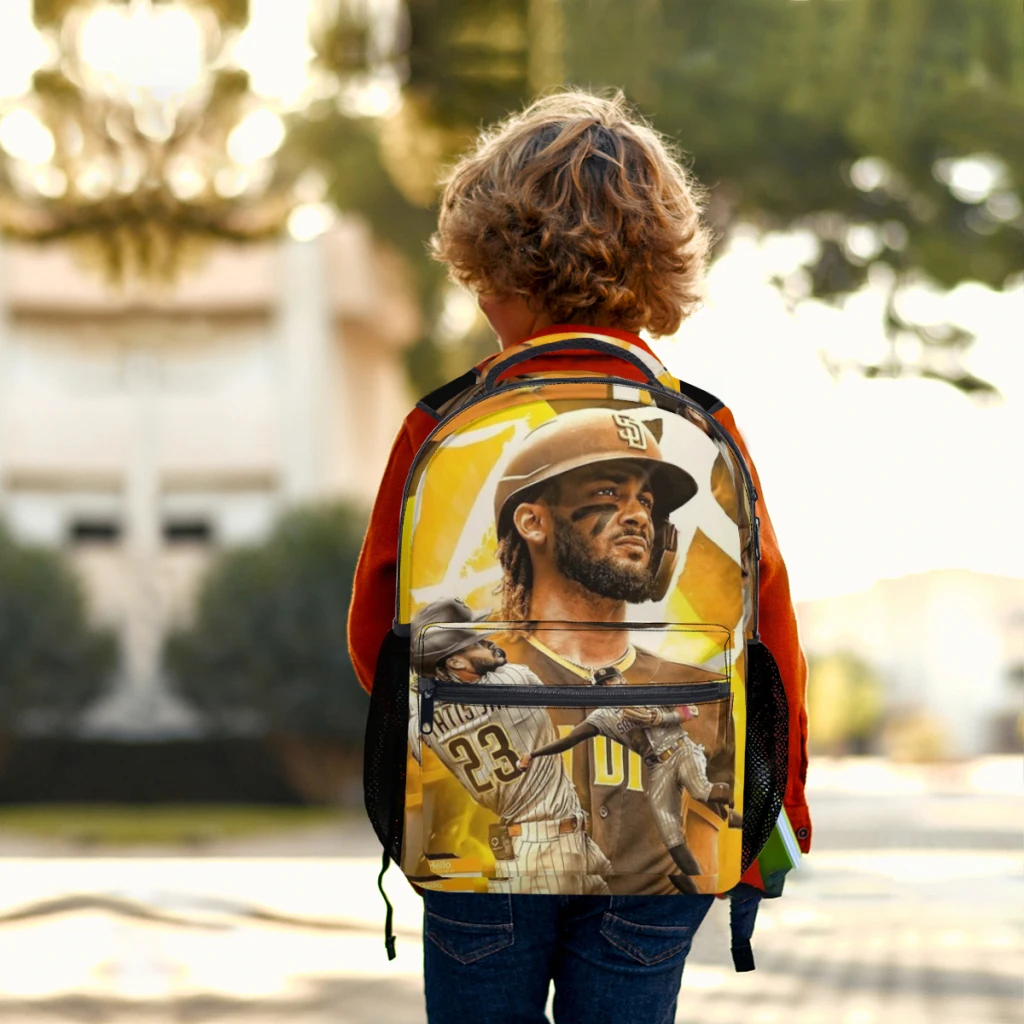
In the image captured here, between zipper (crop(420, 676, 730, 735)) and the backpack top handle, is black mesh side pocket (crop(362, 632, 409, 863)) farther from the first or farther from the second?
the backpack top handle

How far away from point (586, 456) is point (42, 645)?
21661 millimetres

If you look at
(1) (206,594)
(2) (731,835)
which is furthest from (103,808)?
(2) (731,835)

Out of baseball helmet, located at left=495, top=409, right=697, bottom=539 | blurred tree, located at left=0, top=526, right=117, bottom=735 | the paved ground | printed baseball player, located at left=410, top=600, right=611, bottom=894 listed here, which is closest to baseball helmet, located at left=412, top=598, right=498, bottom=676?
printed baseball player, located at left=410, top=600, right=611, bottom=894

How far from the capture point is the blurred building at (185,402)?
25.5 metres

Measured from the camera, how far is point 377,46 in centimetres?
886

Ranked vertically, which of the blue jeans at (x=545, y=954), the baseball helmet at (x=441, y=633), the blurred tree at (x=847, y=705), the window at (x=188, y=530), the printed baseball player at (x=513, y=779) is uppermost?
the baseball helmet at (x=441, y=633)

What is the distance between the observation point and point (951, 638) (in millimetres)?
56188

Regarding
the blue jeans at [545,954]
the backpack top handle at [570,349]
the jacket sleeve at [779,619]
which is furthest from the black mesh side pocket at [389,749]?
the jacket sleeve at [779,619]

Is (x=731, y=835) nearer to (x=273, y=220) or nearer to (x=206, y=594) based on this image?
(x=273, y=220)

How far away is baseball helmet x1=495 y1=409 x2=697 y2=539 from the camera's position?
1880 mm

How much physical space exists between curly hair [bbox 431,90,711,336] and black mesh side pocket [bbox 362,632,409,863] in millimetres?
503

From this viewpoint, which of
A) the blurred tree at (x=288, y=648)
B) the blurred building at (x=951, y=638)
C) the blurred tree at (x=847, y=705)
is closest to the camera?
the blurred tree at (x=288, y=648)

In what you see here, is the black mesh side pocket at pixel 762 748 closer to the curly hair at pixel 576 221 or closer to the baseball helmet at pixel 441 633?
the baseball helmet at pixel 441 633

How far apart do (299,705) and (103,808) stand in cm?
404
